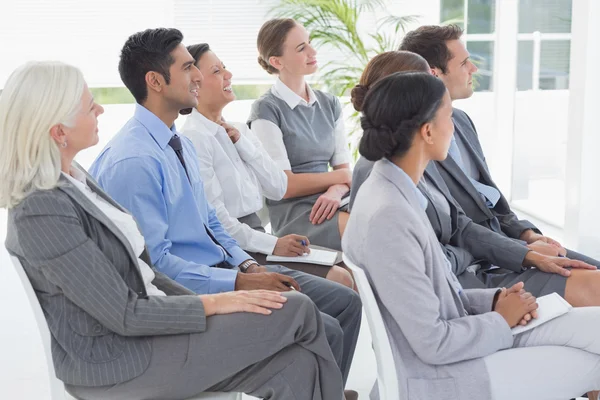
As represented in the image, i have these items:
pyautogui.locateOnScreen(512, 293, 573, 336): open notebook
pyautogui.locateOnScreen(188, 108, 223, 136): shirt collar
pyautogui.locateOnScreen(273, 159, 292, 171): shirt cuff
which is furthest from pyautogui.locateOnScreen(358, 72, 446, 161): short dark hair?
pyautogui.locateOnScreen(273, 159, 292, 171): shirt cuff

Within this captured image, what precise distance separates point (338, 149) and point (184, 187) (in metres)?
1.54

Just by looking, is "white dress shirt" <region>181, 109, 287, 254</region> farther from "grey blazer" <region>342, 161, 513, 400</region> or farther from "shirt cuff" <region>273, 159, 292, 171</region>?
"grey blazer" <region>342, 161, 513, 400</region>

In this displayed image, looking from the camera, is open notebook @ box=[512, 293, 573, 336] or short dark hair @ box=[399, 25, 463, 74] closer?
open notebook @ box=[512, 293, 573, 336]

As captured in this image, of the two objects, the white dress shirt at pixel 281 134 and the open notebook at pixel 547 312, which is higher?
the white dress shirt at pixel 281 134

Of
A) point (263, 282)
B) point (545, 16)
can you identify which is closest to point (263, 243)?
point (263, 282)

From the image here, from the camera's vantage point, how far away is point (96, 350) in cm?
203

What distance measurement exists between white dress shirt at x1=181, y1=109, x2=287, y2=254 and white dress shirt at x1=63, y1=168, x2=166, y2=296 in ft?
2.90

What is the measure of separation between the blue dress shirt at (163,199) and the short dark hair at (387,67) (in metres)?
0.63

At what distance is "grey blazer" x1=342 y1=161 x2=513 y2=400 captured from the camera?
2.00 meters

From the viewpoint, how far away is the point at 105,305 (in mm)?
1988

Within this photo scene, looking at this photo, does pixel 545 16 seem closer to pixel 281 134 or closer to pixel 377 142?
pixel 281 134

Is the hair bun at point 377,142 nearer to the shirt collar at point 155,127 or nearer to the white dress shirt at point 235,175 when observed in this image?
the shirt collar at point 155,127

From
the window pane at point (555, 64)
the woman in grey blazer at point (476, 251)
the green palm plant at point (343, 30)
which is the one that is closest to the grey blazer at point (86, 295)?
the woman in grey blazer at point (476, 251)

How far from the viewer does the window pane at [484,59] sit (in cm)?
727
